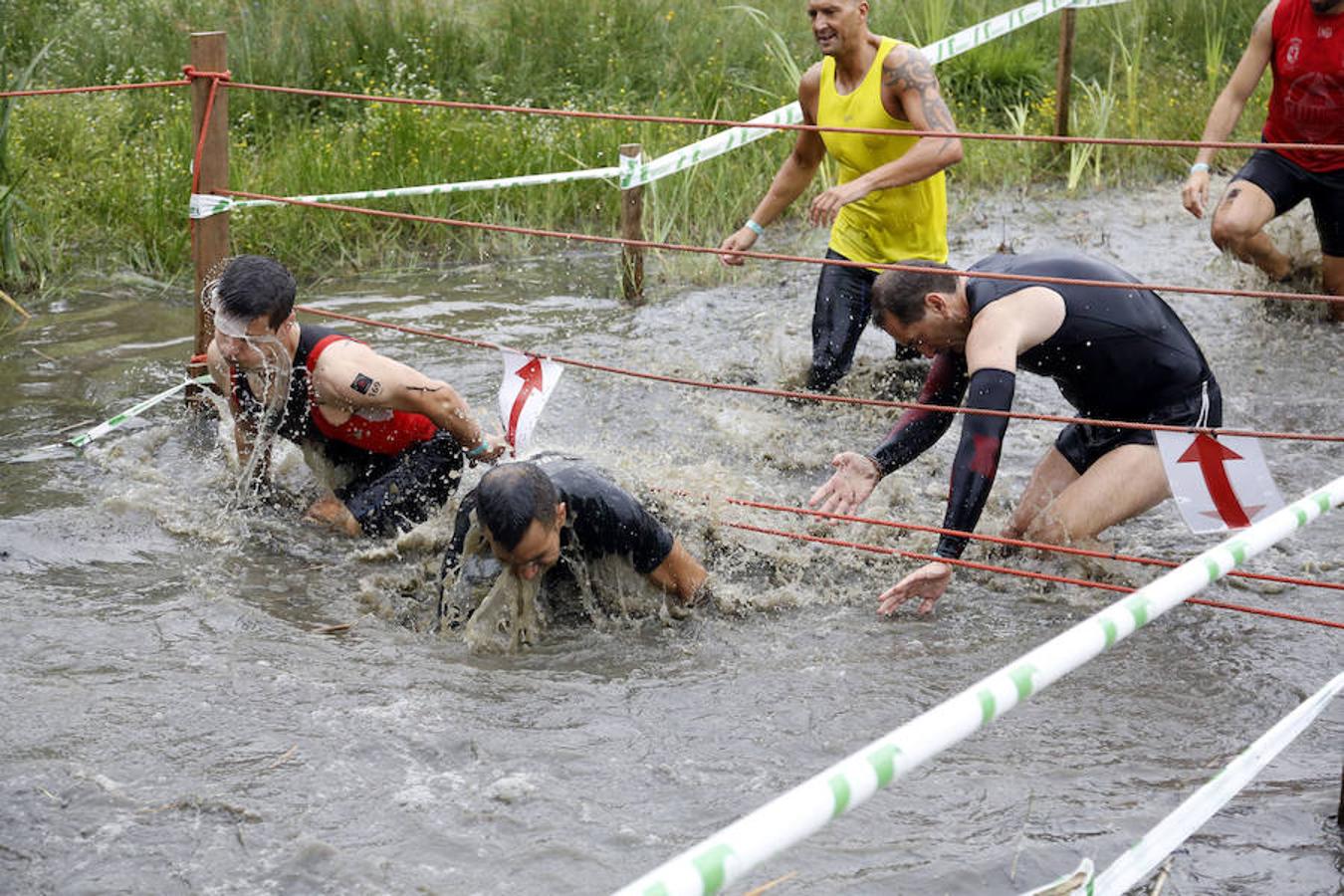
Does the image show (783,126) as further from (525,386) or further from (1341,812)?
(1341,812)

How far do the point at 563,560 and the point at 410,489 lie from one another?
98 cm

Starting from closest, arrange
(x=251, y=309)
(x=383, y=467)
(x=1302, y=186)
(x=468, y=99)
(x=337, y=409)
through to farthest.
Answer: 1. (x=251, y=309)
2. (x=337, y=409)
3. (x=383, y=467)
4. (x=1302, y=186)
5. (x=468, y=99)

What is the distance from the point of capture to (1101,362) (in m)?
4.85

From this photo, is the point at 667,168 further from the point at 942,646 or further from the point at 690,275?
the point at 942,646

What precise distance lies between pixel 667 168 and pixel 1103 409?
11.7 ft

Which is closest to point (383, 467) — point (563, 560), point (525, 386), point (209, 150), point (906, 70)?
point (525, 386)

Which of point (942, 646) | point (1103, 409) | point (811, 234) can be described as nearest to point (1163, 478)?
point (1103, 409)

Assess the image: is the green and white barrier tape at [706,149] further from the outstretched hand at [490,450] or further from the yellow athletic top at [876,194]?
the outstretched hand at [490,450]

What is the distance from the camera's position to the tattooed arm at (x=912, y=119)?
18.4 feet

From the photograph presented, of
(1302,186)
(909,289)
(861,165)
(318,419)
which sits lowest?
(318,419)

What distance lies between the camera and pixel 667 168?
802cm

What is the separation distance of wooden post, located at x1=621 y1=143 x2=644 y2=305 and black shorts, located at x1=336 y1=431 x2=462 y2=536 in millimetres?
2669

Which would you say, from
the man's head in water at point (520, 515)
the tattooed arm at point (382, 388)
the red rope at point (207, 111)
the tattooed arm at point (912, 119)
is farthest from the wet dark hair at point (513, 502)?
the red rope at point (207, 111)

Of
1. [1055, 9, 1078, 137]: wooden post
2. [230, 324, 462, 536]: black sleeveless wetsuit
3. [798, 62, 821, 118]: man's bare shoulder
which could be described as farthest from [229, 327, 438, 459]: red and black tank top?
[1055, 9, 1078, 137]: wooden post
